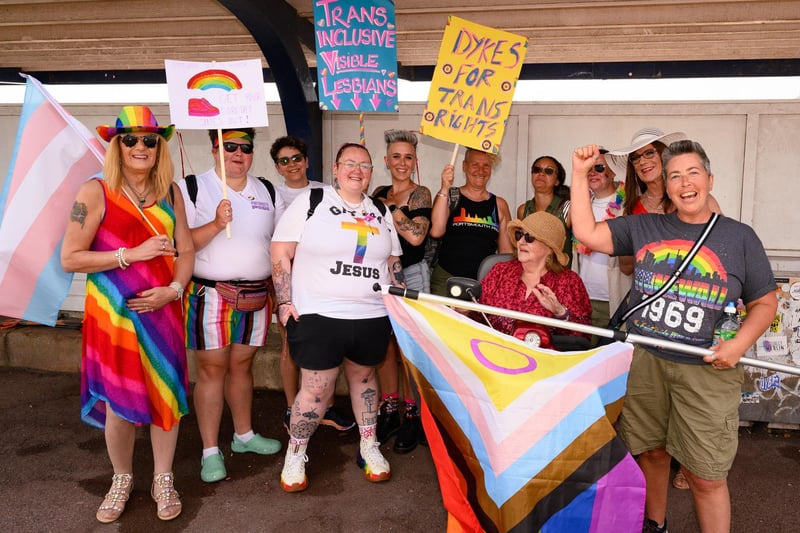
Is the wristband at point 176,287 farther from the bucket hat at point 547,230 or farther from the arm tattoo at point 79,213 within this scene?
the bucket hat at point 547,230

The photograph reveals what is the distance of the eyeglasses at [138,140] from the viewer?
3.35 meters

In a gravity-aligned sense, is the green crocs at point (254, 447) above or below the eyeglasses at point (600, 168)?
below

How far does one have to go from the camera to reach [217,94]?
3.88 m

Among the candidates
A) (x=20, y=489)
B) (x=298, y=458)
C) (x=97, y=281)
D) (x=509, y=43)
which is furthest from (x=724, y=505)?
(x=20, y=489)

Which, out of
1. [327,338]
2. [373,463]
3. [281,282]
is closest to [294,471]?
[373,463]

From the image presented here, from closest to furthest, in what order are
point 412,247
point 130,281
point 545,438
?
1. point 545,438
2. point 130,281
3. point 412,247

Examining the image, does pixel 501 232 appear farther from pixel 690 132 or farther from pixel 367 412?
pixel 690 132

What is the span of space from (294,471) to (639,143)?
110 inches

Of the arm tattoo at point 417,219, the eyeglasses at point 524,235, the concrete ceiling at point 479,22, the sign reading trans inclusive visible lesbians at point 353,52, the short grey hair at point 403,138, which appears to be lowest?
the eyeglasses at point 524,235

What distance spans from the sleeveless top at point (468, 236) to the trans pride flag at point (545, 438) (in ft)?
5.22

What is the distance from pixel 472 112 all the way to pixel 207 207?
Result: 5.96ft

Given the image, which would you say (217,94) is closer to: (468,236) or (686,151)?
(468,236)

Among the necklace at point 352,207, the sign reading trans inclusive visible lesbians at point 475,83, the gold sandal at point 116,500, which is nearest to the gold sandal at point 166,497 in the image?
the gold sandal at point 116,500

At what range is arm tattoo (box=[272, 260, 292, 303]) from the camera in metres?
3.84
